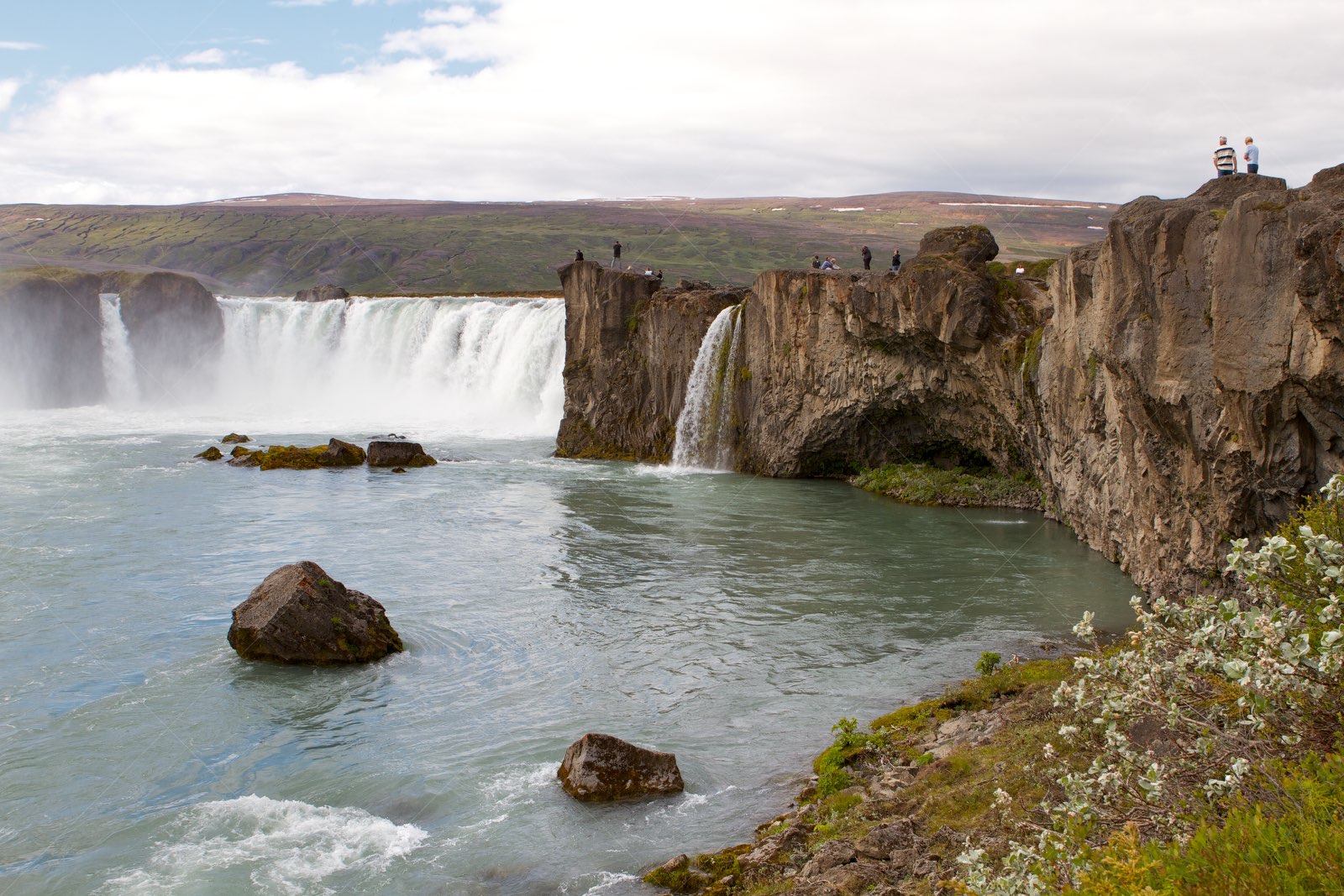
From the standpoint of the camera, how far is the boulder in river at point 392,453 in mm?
44906

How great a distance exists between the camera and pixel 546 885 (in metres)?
12.0

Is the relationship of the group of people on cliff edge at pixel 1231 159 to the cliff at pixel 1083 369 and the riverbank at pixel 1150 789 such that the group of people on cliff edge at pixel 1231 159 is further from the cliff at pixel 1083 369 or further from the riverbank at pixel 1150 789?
the riverbank at pixel 1150 789

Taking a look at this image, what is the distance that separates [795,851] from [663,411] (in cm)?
3616

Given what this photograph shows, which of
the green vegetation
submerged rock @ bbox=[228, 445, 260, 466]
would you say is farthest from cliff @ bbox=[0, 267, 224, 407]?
the green vegetation

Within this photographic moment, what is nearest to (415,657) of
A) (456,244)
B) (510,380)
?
(510,380)

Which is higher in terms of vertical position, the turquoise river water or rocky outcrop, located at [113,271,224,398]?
rocky outcrop, located at [113,271,224,398]

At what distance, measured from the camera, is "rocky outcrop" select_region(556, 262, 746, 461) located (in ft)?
153

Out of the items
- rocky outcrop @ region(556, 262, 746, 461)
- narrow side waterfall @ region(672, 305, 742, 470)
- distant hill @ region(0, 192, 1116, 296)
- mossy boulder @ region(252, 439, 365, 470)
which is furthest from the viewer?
distant hill @ region(0, 192, 1116, 296)

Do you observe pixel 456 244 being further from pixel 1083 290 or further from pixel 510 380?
pixel 1083 290

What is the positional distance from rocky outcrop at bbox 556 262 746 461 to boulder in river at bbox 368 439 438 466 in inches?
298

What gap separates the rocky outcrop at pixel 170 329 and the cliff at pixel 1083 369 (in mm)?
37051

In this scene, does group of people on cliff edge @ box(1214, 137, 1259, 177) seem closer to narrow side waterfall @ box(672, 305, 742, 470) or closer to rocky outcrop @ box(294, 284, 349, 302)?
narrow side waterfall @ box(672, 305, 742, 470)

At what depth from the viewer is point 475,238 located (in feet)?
497

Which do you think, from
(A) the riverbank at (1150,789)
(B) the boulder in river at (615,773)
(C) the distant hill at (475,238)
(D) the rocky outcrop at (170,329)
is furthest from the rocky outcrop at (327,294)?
(A) the riverbank at (1150,789)
